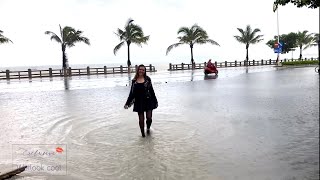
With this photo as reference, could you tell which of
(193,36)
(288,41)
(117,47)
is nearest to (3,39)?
(117,47)

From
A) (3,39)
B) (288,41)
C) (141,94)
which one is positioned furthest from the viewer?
(288,41)

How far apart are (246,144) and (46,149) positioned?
11.6 feet

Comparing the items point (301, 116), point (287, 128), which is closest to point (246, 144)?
point (287, 128)

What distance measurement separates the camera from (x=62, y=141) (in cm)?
674

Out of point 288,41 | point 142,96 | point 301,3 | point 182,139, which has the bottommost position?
point 182,139

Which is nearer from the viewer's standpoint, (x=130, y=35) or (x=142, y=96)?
(x=142, y=96)

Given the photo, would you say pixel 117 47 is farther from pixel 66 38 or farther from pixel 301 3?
pixel 301 3

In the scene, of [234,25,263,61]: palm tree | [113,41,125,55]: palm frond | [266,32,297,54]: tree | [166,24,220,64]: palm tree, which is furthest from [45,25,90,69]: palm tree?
[266,32,297,54]: tree

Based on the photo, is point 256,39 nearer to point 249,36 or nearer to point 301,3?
point 249,36

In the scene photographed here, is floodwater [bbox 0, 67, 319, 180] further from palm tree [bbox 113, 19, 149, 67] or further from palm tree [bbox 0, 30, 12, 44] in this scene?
palm tree [bbox 113, 19, 149, 67]

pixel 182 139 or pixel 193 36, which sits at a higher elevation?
pixel 193 36

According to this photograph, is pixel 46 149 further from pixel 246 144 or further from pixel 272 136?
pixel 272 136

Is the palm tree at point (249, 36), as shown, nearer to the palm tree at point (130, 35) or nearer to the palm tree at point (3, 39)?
the palm tree at point (130, 35)

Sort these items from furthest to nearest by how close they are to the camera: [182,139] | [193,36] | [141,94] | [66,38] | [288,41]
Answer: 1. [288,41]
2. [193,36]
3. [66,38]
4. [141,94]
5. [182,139]
